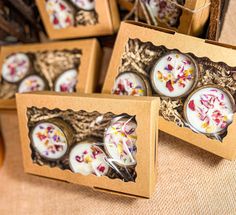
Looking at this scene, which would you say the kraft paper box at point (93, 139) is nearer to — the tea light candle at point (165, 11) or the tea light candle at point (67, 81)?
the tea light candle at point (67, 81)

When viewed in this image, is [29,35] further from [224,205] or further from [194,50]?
[224,205]

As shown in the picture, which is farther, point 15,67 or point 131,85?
point 15,67

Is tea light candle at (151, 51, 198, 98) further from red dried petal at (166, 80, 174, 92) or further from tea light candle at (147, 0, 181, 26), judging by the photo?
tea light candle at (147, 0, 181, 26)

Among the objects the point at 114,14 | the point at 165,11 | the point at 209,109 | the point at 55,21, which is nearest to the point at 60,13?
the point at 55,21

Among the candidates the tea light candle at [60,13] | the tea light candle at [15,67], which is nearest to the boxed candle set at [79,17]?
the tea light candle at [60,13]

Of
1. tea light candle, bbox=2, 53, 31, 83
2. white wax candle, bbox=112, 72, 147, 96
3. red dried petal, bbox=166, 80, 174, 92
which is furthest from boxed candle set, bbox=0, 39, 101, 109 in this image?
red dried petal, bbox=166, 80, 174, 92

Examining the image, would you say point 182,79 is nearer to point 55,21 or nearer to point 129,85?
point 129,85
